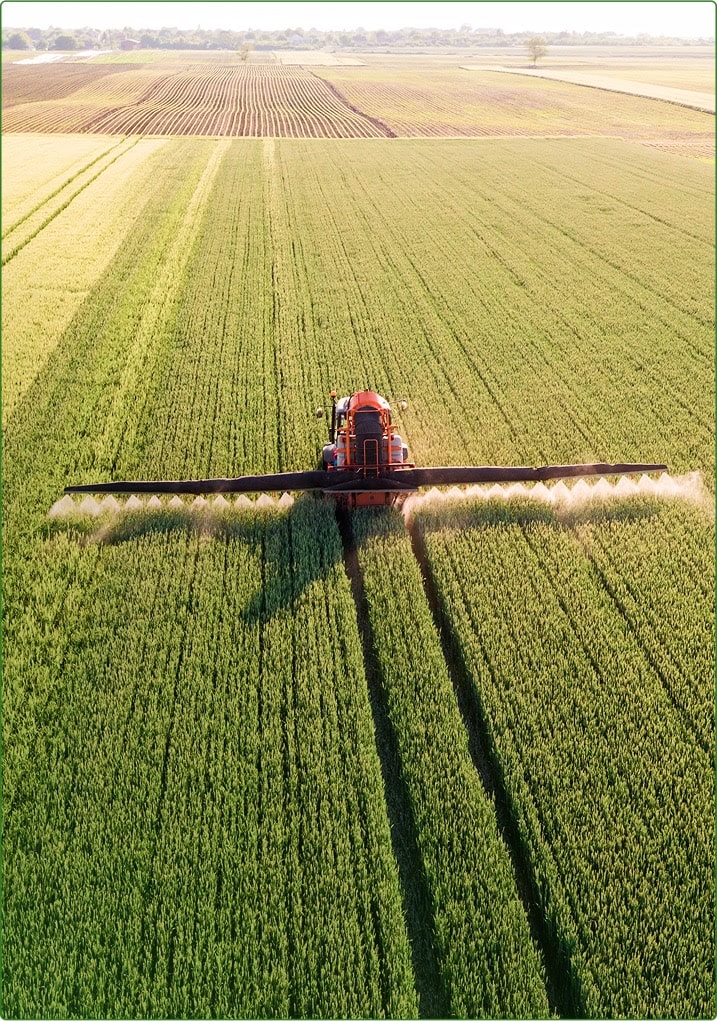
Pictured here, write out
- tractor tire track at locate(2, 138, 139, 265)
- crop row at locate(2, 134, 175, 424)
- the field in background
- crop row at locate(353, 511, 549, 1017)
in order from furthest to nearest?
the field in background < tractor tire track at locate(2, 138, 139, 265) < crop row at locate(2, 134, 175, 424) < crop row at locate(353, 511, 549, 1017)

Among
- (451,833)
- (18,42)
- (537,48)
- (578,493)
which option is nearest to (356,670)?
(451,833)

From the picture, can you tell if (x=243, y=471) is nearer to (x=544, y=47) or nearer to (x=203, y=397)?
(x=203, y=397)

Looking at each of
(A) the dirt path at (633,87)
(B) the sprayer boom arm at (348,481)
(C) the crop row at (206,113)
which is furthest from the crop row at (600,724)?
(A) the dirt path at (633,87)

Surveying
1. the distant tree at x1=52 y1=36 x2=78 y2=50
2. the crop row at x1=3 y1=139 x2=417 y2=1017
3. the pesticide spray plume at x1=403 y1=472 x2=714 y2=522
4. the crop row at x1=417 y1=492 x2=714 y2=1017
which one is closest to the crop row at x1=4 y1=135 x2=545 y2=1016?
the crop row at x1=3 y1=139 x2=417 y2=1017

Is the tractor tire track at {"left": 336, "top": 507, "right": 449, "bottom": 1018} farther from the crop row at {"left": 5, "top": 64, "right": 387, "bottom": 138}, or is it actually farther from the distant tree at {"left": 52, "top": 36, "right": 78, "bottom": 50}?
the distant tree at {"left": 52, "top": 36, "right": 78, "bottom": 50}

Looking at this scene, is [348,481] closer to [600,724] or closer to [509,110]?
[600,724]

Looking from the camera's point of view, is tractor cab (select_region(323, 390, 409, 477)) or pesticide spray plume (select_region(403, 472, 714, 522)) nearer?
tractor cab (select_region(323, 390, 409, 477))

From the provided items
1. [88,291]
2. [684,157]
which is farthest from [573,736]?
[684,157]
